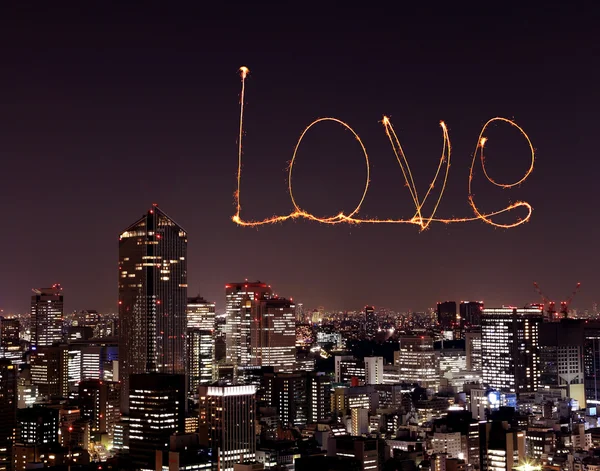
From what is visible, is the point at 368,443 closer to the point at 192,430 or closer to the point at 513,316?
the point at 192,430

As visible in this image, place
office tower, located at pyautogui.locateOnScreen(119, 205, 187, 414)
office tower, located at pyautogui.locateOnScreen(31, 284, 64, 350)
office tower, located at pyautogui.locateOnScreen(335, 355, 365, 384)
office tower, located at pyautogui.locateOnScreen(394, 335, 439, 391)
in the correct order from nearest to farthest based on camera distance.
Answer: office tower, located at pyautogui.locateOnScreen(119, 205, 187, 414)
office tower, located at pyautogui.locateOnScreen(335, 355, 365, 384)
office tower, located at pyautogui.locateOnScreen(394, 335, 439, 391)
office tower, located at pyautogui.locateOnScreen(31, 284, 64, 350)

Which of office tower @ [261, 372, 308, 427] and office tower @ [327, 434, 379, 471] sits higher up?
office tower @ [261, 372, 308, 427]

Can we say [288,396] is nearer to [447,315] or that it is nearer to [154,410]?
[154,410]

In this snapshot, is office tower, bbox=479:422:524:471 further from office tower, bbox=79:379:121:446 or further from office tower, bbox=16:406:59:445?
office tower, bbox=16:406:59:445

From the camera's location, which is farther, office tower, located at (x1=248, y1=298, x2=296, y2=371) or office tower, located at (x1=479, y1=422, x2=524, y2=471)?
office tower, located at (x1=248, y1=298, x2=296, y2=371)

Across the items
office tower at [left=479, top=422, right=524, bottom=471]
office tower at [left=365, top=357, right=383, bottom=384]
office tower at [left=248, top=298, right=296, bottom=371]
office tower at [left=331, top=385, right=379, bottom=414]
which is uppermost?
office tower at [left=248, top=298, right=296, bottom=371]

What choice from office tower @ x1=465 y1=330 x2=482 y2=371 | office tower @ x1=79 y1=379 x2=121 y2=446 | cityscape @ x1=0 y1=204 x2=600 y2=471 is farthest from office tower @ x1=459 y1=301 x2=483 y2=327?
office tower @ x1=79 y1=379 x2=121 y2=446

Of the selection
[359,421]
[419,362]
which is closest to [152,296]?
[359,421]
